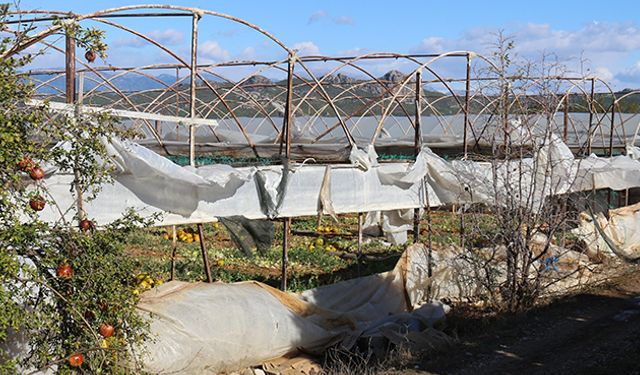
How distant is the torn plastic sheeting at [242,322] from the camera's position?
6328mm

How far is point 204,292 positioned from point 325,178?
253 cm

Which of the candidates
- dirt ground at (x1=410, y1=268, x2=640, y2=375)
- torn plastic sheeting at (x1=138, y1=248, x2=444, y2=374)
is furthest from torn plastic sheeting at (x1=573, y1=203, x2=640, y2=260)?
torn plastic sheeting at (x1=138, y1=248, x2=444, y2=374)

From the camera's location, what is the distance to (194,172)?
7754 millimetres

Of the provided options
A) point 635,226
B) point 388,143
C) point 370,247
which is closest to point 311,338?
point 370,247

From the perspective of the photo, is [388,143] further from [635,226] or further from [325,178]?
[325,178]

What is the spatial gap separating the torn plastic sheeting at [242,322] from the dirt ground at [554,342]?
0.77 metres

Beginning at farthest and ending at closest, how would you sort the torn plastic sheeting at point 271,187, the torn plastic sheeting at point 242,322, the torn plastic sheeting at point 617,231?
the torn plastic sheeting at point 617,231 < the torn plastic sheeting at point 271,187 < the torn plastic sheeting at point 242,322

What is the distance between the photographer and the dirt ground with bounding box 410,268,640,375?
6910 millimetres

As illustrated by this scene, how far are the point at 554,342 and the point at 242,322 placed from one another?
306 centimetres

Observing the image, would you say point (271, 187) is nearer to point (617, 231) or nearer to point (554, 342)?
point (554, 342)

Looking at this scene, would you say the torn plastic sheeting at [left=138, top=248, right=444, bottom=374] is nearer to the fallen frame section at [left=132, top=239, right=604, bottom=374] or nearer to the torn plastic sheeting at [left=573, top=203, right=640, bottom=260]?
the fallen frame section at [left=132, top=239, right=604, bottom=374]

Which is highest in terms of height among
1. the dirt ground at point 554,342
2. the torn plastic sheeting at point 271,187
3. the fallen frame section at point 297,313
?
the torn plastic sheeting at point 271,187

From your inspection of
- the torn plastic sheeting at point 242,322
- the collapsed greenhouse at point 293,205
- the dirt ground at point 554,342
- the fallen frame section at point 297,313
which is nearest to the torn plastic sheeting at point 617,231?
the collapsed greenhouse at point 293,205

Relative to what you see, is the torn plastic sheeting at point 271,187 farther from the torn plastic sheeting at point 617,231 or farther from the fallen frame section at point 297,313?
the torn plastic sheeting at point 617,231
